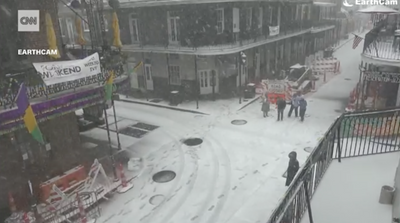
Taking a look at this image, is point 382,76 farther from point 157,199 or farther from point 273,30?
point 157,199

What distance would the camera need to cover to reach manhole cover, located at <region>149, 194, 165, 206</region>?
10.5 meters

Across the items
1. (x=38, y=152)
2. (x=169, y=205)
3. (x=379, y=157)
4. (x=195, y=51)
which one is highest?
(x=195, y=51)

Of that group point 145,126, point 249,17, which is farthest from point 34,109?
Result: point 249,17

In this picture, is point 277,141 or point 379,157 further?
point 277,141

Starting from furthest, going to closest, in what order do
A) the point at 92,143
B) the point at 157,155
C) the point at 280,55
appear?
the point at 280,55 < the point at 92,143 < the point at 157,155

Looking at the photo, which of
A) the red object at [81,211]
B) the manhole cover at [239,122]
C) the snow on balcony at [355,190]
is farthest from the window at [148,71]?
the snow on balcony at [355,190]

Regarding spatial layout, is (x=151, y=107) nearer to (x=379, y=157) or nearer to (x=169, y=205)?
(x=169, y=205)

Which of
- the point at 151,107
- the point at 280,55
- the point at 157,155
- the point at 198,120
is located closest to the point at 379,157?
the point at 157,155

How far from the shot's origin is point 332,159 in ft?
24.6

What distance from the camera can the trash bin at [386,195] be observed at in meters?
5.62

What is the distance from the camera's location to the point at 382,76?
1557cm

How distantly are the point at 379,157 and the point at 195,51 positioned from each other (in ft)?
46.3

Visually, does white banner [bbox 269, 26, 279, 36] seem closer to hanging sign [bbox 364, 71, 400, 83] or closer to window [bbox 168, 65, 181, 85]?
window [bbox 168, 65, 181, 85]

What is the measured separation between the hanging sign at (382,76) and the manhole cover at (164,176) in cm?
1148
